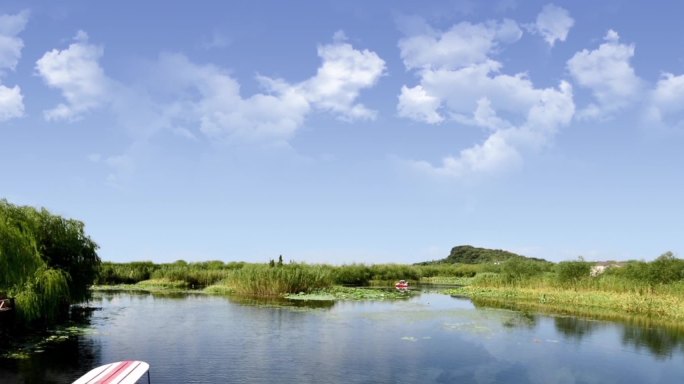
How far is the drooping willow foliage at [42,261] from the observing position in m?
25.0

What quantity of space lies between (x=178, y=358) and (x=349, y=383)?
8.65 m

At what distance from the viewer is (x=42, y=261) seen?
28672 mm

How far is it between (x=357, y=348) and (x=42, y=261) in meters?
17.1

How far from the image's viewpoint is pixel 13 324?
2883 cm

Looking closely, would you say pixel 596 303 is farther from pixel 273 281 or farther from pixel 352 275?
pixel 352 275

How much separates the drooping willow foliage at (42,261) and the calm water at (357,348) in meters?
→ 2.75

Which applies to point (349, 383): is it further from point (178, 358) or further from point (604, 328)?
point (604, 328)

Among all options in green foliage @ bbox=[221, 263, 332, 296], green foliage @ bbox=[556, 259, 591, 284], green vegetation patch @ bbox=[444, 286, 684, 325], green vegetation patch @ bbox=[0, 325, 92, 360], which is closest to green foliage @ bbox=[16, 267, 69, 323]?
green vegetation patch @ bbox=[0, 325, 92, 360]

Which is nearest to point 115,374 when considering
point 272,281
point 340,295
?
point 272,281

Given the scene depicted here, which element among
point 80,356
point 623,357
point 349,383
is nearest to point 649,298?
point 623,357

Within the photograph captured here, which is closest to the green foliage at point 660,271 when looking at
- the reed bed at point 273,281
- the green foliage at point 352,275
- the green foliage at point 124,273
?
the reed bed at point 273,281

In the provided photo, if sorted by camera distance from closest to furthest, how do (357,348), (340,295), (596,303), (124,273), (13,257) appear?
(13,257) < (357,348) < (596,303) < (340,295) < (124,273)

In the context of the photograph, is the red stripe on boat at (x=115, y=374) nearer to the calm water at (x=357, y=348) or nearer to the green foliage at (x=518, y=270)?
the calm water at (x=357, y=348)

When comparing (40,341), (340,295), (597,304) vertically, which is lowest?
(40,341)
